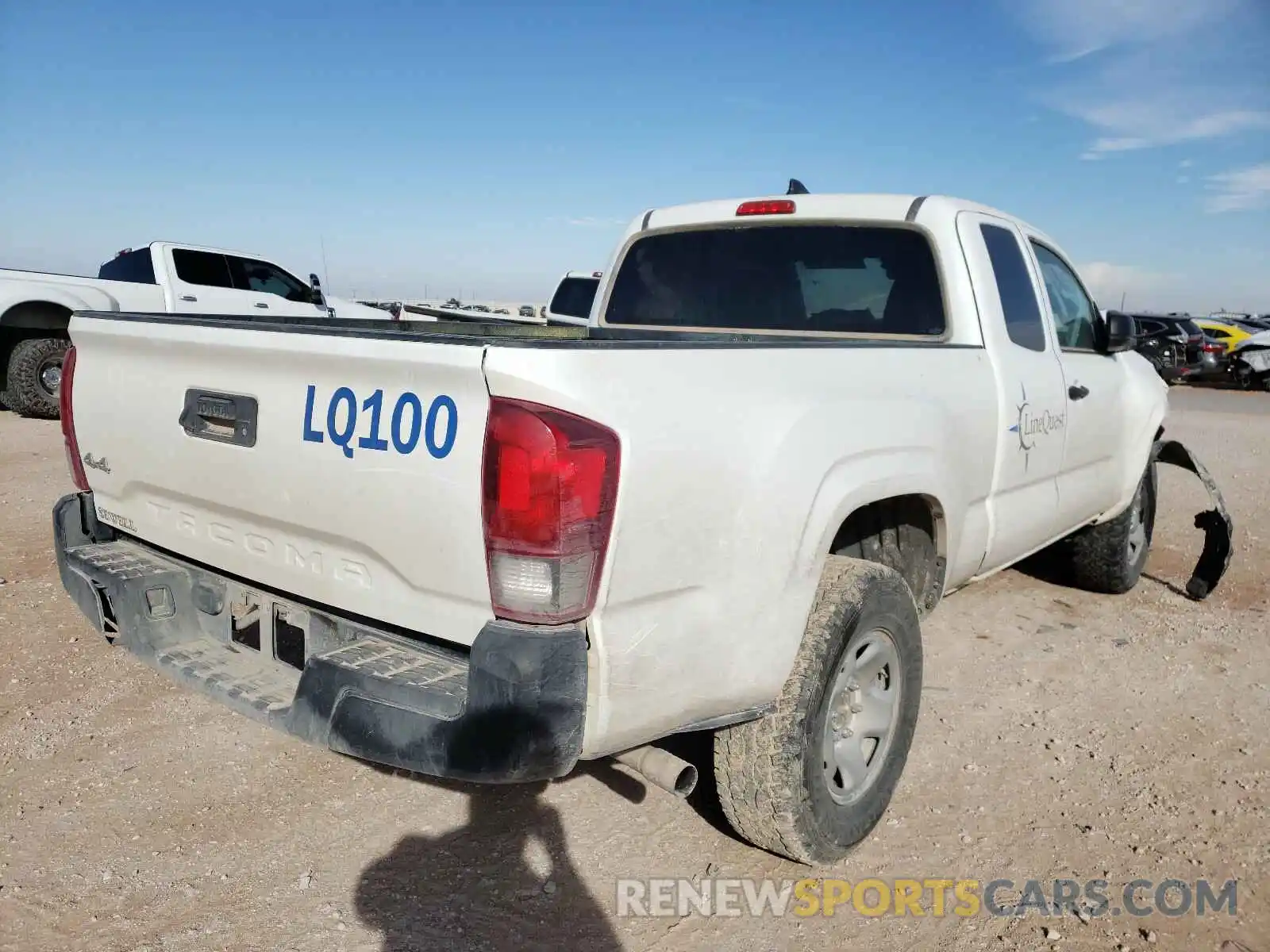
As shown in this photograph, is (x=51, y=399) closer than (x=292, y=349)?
No

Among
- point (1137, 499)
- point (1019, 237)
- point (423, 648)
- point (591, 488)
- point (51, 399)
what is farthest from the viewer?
point (51, 399)

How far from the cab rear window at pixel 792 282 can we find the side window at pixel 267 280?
9.36m

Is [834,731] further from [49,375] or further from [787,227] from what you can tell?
[49,375]

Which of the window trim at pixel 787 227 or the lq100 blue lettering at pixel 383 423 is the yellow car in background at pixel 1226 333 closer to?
the window trim at pixel 787 227

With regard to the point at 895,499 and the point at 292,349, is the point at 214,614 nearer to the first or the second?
the point at 292,349

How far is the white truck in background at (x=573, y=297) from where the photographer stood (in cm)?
1274

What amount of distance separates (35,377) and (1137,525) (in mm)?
11216

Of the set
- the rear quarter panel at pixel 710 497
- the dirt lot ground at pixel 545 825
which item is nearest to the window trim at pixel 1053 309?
the dirt lot ground at pixel 545 825

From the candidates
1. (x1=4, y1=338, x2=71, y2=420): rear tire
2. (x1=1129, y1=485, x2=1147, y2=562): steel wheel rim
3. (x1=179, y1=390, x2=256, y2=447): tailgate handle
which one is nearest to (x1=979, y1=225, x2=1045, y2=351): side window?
(x1=1129, y1=485, x2=1147, y2=562): steel wheel rim

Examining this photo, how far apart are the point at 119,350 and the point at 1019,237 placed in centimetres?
349

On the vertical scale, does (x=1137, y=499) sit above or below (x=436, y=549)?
below

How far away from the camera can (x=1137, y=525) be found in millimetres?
5398

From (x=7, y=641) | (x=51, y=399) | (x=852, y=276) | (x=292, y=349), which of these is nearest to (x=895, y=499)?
(x=852, y=276)

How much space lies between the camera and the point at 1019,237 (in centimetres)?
396
